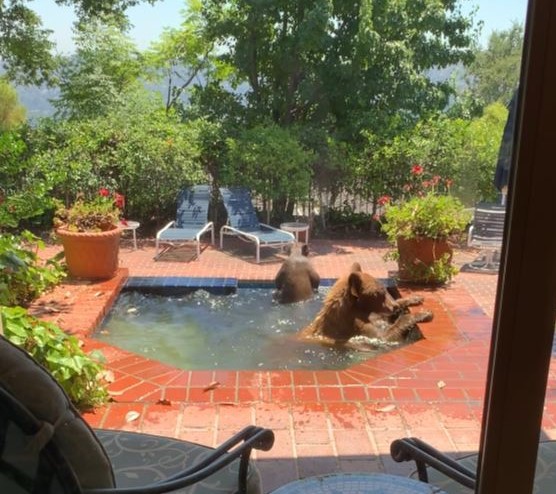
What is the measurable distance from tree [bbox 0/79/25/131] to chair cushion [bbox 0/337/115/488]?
6867mm

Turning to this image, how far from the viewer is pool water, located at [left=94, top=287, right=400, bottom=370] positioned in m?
3.56

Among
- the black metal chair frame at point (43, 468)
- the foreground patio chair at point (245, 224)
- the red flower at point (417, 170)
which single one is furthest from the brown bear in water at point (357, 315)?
the red flower at point (417, 170)

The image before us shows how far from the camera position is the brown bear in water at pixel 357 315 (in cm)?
379

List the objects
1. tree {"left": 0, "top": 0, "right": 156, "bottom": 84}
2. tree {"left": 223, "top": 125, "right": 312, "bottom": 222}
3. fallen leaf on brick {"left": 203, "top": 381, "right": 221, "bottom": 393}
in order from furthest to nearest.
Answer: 1. tree {"left": 0, "top": 0, "right": 156, "bottom": 84}
2. tree {"left": 223, "top": 125, "right": 312, "bottom": 222}
3. fallen leaf on brick {"left": 203, "top": 381, "right": 221, "bottom": 393}

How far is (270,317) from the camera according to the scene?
441 cm

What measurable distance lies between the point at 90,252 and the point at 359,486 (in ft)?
11.8

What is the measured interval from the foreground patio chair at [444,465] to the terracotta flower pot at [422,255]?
3137 millimetres

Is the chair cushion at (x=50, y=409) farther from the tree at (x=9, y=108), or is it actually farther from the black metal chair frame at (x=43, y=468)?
the tree at (x=9, y=108)

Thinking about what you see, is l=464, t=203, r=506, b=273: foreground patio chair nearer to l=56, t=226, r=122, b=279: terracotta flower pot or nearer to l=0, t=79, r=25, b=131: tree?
l=56, t=226, r=122, b=279: terracotta flower pot

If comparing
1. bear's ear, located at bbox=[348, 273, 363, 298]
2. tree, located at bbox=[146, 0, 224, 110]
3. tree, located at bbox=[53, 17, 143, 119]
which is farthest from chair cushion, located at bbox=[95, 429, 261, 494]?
tree, located at bbox=[53, 17, 143, 119]

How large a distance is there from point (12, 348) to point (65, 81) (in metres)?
8.50

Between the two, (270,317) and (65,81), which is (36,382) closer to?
(270,317)

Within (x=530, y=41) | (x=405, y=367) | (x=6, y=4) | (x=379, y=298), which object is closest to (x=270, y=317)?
(x=379, y=298)

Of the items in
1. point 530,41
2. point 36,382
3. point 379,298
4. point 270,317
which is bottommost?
point 270,317
